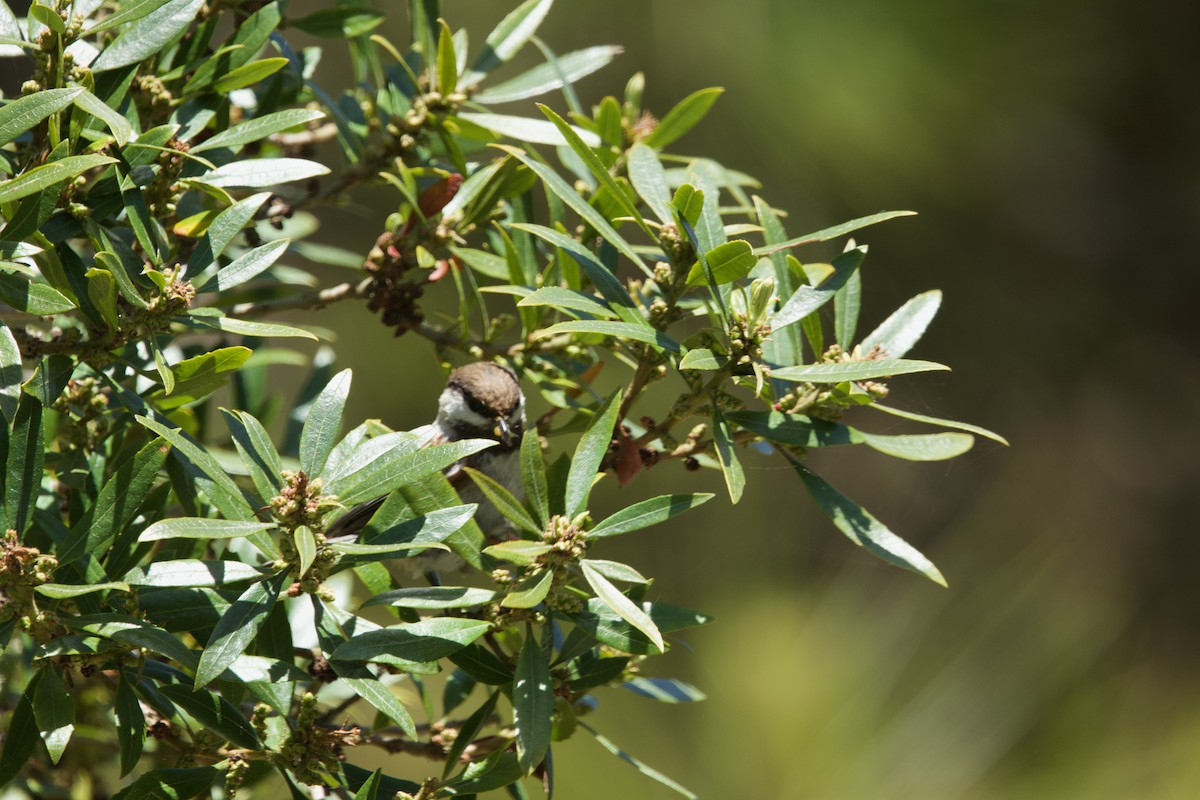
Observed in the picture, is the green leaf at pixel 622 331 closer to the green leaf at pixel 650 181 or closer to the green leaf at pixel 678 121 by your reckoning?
the green leaf at pixel 650 181

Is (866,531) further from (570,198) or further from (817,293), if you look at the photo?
(570,198)

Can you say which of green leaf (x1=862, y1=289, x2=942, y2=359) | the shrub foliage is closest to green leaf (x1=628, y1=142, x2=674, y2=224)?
the shrub foliage

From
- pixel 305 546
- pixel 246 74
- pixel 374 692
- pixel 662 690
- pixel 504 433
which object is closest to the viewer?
pixel 305 546

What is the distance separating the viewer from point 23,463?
1.10 meters

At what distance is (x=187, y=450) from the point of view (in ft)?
3.43

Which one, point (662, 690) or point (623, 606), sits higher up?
point (623, 606)

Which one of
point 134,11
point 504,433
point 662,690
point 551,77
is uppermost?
point 134,11

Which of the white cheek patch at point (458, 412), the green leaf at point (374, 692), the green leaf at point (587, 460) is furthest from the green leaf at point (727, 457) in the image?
the white cheek patch at point (458, 412)

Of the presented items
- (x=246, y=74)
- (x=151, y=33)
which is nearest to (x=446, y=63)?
(x=246, y=74)

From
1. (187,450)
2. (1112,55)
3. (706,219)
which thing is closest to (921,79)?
(1112,55)

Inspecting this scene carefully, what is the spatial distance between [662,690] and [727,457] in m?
0.53

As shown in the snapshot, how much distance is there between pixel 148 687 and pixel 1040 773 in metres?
2.01

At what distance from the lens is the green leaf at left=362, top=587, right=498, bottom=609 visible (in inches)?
45.5

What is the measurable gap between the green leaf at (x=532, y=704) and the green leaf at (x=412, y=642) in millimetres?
68
